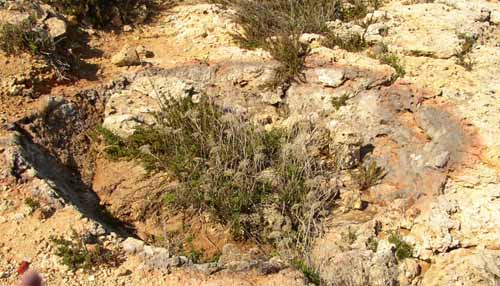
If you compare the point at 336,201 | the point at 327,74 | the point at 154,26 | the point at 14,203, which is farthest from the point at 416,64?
the point at 14,203

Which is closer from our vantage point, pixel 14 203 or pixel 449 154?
pixel 14 203

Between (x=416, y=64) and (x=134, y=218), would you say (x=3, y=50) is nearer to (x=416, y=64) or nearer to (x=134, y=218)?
(x=134, y=218)

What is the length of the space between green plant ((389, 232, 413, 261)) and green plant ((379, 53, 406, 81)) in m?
2.21

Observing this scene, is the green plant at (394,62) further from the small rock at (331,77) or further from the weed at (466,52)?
the weed at (466,52)

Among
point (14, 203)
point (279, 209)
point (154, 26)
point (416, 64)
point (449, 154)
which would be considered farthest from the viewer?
point (154, 26)

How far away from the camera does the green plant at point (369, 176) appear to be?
226 inches

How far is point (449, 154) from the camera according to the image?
225 inches

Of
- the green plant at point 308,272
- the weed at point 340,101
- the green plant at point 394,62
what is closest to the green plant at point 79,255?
the green plant at point 308,272

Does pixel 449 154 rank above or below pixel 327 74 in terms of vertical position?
below

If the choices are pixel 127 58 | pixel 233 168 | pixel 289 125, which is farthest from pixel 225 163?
pixel 127 58

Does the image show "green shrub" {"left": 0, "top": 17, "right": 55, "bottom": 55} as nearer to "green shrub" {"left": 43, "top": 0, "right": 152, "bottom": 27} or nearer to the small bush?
the small bush

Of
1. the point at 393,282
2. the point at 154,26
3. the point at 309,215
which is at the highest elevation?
the point at 154,26

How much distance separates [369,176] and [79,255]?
10.3 ft

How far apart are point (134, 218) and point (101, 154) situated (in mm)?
960
